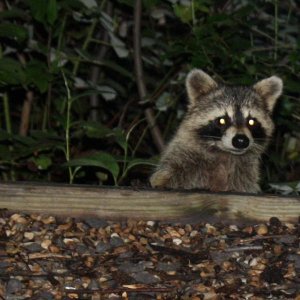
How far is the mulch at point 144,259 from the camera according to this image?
3.66 metres

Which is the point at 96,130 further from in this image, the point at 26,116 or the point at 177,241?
the point at 26,116

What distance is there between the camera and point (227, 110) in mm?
6102

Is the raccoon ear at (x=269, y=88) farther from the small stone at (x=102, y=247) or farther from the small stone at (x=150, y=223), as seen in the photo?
the small stone at (x=102, y=247)

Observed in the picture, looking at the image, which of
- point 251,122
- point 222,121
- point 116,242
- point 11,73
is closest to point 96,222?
point 116,242

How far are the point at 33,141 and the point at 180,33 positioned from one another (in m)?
3.33

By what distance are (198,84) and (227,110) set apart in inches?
12.7

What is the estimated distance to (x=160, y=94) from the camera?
24.4 feet

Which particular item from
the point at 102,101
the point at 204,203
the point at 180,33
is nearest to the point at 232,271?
the point at 204,203

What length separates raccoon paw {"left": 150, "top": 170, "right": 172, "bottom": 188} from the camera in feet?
18.5

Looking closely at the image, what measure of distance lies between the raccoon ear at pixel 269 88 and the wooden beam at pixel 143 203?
1946 millimetres

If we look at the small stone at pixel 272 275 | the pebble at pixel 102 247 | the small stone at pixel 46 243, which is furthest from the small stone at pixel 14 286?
the small stone at pixel 272 275

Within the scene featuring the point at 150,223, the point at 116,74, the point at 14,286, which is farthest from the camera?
the point at 116,74

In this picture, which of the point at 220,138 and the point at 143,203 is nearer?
the point at 143,203

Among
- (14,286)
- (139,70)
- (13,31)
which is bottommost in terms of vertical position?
(14,286)
